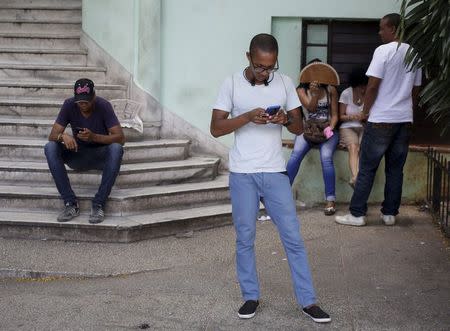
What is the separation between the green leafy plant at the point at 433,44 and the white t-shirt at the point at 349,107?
2.99 meters

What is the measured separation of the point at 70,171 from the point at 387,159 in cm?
311

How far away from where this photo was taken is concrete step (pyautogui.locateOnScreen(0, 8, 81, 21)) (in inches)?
418

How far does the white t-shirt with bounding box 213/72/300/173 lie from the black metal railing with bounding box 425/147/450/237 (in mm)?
2511

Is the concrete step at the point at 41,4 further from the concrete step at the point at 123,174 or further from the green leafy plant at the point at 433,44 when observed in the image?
the green leafy plant at the point at 433,44

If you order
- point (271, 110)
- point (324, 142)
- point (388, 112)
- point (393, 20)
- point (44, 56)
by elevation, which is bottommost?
point (324, 142)

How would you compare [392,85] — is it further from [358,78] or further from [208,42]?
[208,42]

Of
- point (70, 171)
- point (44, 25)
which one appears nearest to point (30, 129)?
point (70, 171)

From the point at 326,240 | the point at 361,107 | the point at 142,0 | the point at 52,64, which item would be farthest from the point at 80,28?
the point at 326,240

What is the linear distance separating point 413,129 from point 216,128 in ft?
13.8

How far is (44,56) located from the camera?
10.1m

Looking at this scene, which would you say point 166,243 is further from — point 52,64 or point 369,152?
point 52,64

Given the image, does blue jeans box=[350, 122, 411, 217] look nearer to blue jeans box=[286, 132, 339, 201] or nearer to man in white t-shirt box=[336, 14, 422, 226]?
man in white t-shirt box=[336, 14, 422, 226]

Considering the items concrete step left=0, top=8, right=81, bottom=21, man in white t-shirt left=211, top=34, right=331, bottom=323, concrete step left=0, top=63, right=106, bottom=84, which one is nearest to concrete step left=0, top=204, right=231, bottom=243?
man in white t-shirt left=211, top=34, right=331, bottom=323

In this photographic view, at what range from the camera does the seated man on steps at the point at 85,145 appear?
7523 millimetres
